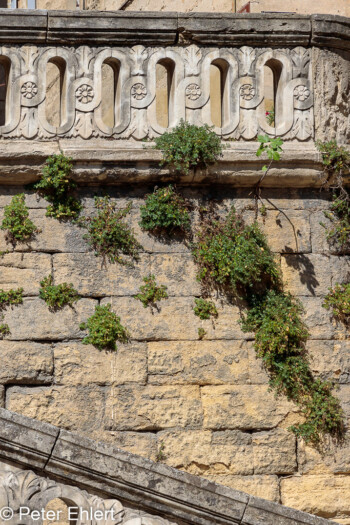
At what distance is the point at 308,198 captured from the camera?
651 cm

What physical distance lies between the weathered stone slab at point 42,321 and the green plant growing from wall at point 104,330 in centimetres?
5

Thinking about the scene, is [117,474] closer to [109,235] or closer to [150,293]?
[150,293]

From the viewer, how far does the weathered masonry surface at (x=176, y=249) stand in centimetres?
596

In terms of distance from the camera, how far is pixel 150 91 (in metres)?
6.35

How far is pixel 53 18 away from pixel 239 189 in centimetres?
186

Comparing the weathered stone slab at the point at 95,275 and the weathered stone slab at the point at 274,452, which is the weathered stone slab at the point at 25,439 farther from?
the weathered stone slab at the point at 274,452

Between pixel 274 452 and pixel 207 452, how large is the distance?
48cm

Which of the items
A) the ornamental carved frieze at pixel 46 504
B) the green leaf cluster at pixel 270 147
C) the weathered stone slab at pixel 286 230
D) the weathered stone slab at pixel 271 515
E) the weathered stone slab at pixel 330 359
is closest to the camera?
the ornamental carved frieze at pixel 46 504

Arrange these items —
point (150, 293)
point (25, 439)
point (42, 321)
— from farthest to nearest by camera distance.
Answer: point (150, 293)
point (42, 321)
point (25, 439)

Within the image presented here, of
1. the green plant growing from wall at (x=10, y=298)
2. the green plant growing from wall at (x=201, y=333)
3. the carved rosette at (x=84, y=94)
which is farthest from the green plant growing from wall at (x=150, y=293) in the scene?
the carved rosette at (x=84, y=94)

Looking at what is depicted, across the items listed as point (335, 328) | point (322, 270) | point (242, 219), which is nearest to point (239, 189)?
point (242, 219)

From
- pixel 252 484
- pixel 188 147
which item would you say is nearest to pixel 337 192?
pixel 188 147

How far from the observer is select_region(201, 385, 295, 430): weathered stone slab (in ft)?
19.8

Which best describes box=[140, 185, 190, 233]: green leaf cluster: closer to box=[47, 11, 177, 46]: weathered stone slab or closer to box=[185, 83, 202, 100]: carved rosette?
box=[185, 83, 202, 100]: carved rosette
